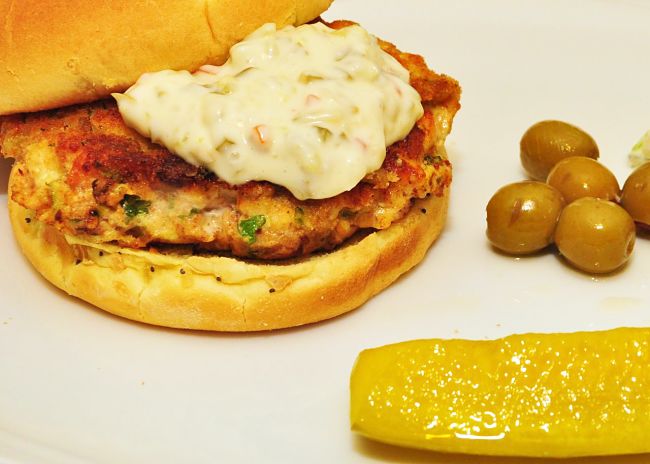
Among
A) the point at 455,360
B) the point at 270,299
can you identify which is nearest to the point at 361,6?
the point at 270,299

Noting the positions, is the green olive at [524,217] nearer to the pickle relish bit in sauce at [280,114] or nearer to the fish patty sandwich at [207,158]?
the fish patty sandwich at [207,158]

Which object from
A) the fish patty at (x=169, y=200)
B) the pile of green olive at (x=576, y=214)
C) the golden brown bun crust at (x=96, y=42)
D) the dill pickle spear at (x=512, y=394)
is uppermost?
the golden brown bun crust at (x=96, y=42)

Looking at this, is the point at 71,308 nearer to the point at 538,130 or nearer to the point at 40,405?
the point at 40,405

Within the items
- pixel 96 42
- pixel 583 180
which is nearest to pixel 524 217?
pixel 583 180

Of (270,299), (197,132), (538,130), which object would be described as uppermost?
(197,132)

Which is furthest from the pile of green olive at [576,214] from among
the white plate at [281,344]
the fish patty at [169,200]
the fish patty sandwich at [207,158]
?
the fish patty at [169,200]

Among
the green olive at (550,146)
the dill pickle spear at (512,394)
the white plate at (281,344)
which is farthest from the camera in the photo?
the green olive at (550,146)

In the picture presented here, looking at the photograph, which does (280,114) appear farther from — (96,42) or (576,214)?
(576,214)
